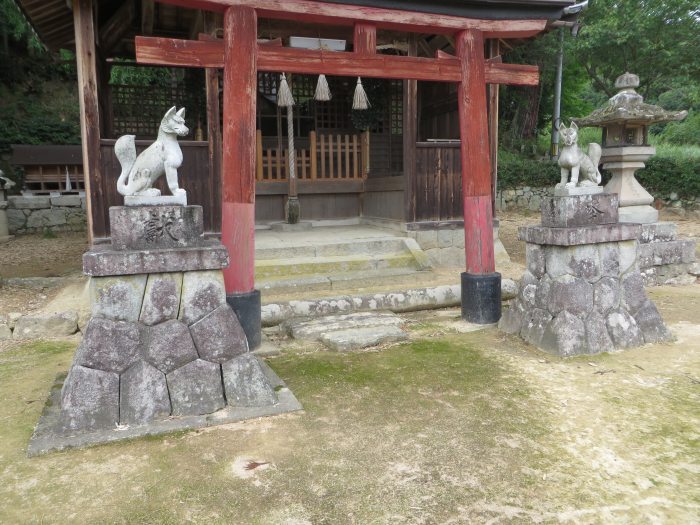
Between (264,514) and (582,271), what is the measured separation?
12.2ft

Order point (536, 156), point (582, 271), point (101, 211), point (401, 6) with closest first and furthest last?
point (582, 271) < point (401, 6) < point (101, 211) < point (536, 156)

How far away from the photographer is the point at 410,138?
27.4 ft

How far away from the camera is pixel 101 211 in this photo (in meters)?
6.82

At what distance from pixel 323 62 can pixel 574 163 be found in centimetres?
275

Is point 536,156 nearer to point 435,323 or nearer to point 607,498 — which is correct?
point 435,323

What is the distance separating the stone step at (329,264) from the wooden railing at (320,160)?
3563mm

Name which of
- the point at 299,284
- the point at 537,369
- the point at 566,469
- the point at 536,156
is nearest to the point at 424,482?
the point at 566,469

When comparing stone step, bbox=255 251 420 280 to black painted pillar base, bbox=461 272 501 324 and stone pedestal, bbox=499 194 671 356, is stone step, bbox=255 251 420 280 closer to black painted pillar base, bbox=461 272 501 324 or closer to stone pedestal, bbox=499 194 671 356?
black painted pillar base, bbox=461 272 501 324

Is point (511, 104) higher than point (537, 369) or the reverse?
higher

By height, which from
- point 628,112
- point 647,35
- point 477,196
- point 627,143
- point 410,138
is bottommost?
point 477,196

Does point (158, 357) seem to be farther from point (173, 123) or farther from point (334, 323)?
point (334, 323)

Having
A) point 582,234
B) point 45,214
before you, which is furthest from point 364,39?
point 45,214

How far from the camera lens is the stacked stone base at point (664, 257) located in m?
7.95

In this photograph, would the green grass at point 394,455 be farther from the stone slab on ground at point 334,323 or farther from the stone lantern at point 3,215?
the stone lantern at point 3,215
